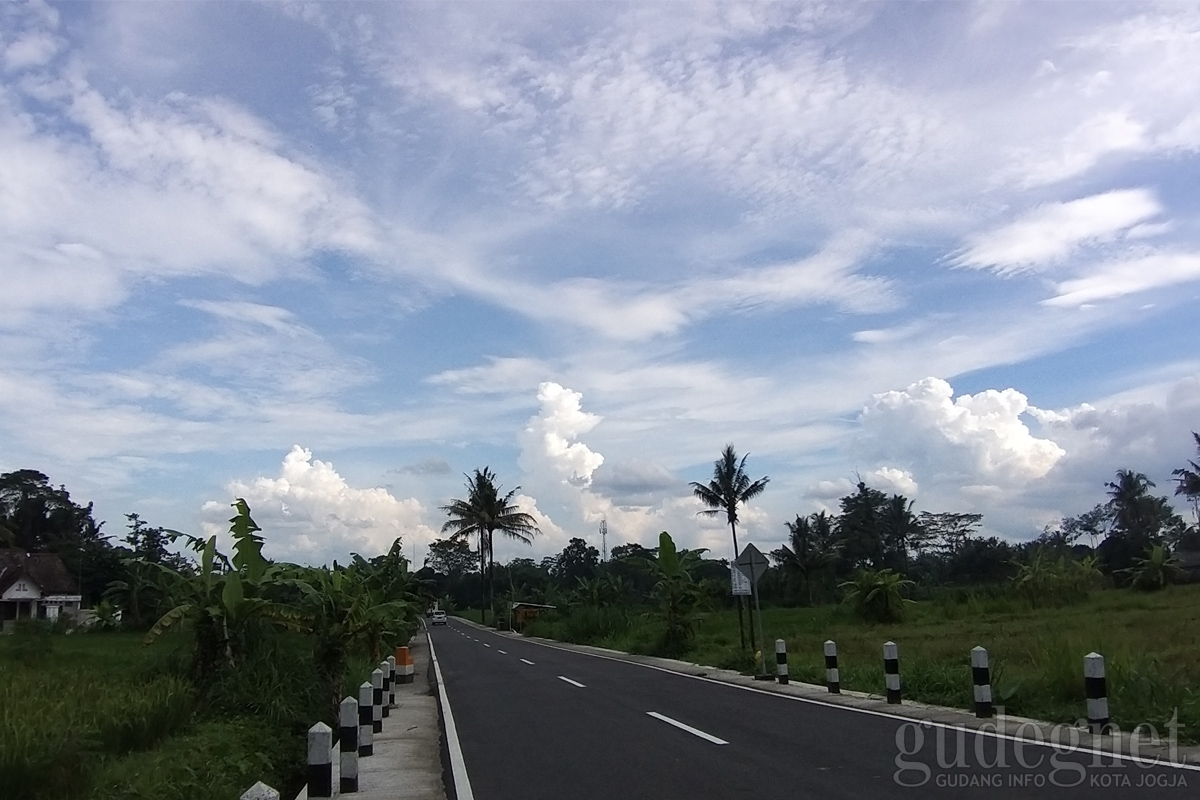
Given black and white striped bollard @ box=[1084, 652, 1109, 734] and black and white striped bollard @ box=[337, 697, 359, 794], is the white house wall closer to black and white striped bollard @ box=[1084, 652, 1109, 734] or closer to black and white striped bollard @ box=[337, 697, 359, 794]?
black and white striped bollard @ box=[337, 697, 359, 794]

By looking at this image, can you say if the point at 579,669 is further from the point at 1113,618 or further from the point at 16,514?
the point at 16,514

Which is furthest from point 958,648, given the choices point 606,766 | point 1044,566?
point 1044,566

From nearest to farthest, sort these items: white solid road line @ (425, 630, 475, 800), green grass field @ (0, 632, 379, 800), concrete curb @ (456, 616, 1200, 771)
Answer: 1. green grass field @ (0, 632, 379, 800)
2. concrete curb @ (456, 616, 1200, 771)
3. white solid road line @ (425, 630, 475, 800)

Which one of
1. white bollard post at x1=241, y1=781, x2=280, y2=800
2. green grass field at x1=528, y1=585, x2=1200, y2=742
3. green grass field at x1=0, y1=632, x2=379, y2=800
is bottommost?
green grass field at x1=528, y1=585, x2=1200, y2=742

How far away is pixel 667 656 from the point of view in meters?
30.5

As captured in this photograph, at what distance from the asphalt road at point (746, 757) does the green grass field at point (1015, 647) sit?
191 cm

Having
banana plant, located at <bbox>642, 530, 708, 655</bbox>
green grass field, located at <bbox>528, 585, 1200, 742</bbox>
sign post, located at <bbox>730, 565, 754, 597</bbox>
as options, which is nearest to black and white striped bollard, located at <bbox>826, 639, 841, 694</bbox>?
green grass field, located at <bbox>528, 585, 1200, 742</bbox>

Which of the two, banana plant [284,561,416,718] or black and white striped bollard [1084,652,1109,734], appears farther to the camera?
banana plant [284,561,416,718]

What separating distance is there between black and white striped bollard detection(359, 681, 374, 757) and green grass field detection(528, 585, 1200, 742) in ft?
26.5

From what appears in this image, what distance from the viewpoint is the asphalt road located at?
8328 mm

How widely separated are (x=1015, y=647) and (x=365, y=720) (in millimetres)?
16799

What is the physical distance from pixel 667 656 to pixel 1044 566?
27.8 meters

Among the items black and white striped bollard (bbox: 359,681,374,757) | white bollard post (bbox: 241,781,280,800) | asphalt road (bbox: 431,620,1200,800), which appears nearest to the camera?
white bollard post (bbox: 241,781,280,800)

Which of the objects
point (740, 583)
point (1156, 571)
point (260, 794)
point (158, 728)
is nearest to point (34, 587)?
point (740, 583)
